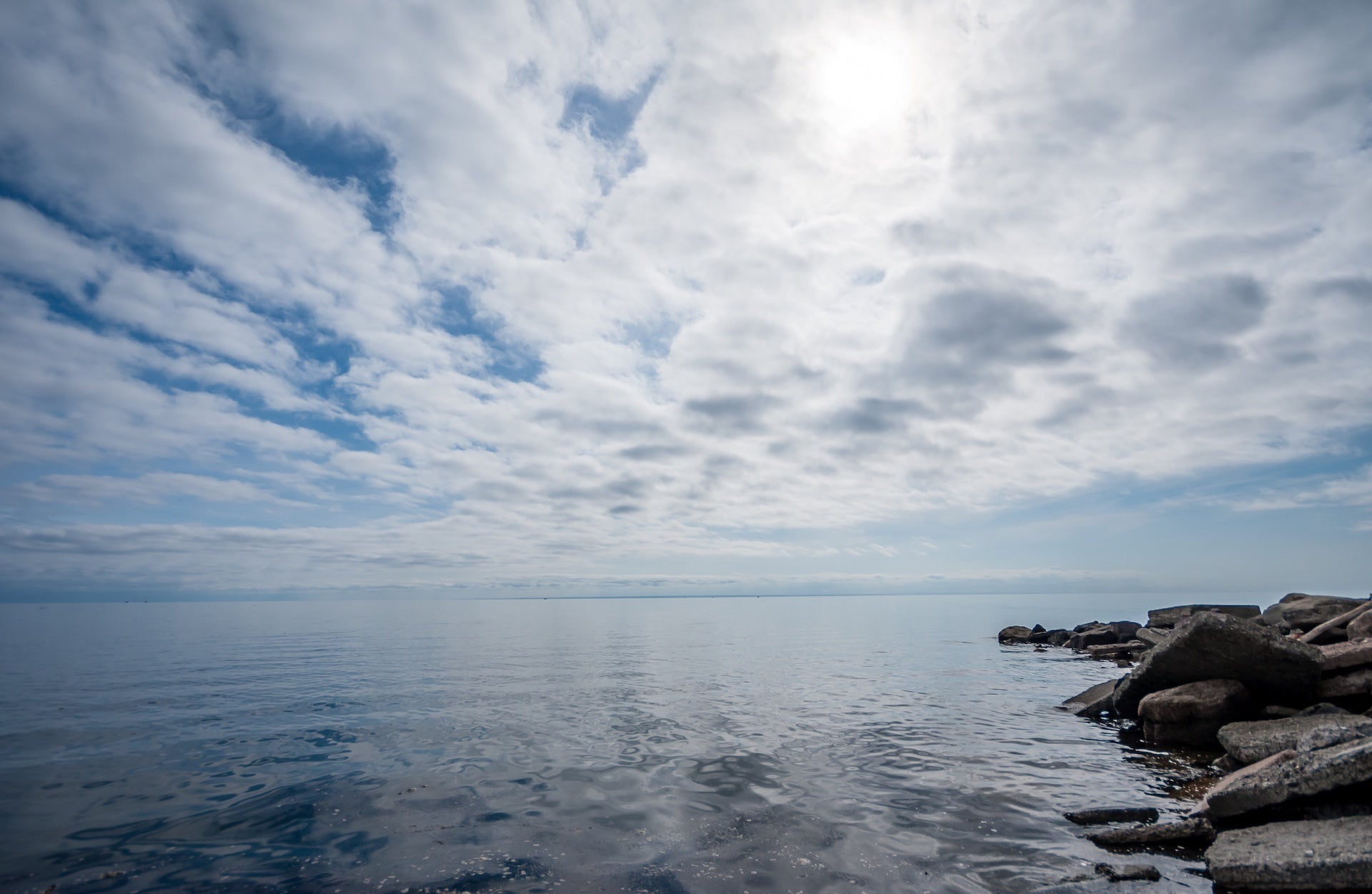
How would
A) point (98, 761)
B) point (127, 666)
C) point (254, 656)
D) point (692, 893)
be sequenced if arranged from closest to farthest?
point (692, 893)
point (98, 761)
point (127, 666)
point (254, 656)

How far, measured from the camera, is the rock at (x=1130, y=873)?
357 inches

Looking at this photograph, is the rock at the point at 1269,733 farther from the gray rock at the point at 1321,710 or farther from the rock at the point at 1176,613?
the rock at the point at 1176,613

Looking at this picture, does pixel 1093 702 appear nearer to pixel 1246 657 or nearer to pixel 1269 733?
pixel 1246 657

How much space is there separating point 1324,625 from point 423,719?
31.7m

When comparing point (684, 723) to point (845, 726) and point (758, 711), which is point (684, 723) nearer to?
point (758, 711)

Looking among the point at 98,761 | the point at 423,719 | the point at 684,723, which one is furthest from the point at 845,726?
the point at 98,761

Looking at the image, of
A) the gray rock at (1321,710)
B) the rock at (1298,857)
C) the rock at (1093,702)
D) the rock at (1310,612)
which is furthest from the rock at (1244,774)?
the rock at (1310,612)

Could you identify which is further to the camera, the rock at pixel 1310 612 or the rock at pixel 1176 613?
the rock at pixel 1176 613

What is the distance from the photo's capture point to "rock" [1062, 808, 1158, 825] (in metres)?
11.5

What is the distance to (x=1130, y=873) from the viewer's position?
920 cm

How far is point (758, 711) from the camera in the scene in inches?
945

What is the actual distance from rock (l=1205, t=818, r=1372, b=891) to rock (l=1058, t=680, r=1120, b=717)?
1462cm

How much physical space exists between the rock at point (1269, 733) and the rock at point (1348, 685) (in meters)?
2.66

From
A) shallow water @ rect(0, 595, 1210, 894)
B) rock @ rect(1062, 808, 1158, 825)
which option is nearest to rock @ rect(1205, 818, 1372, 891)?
shallow water @ rect(0, 595, 1210, 894)
